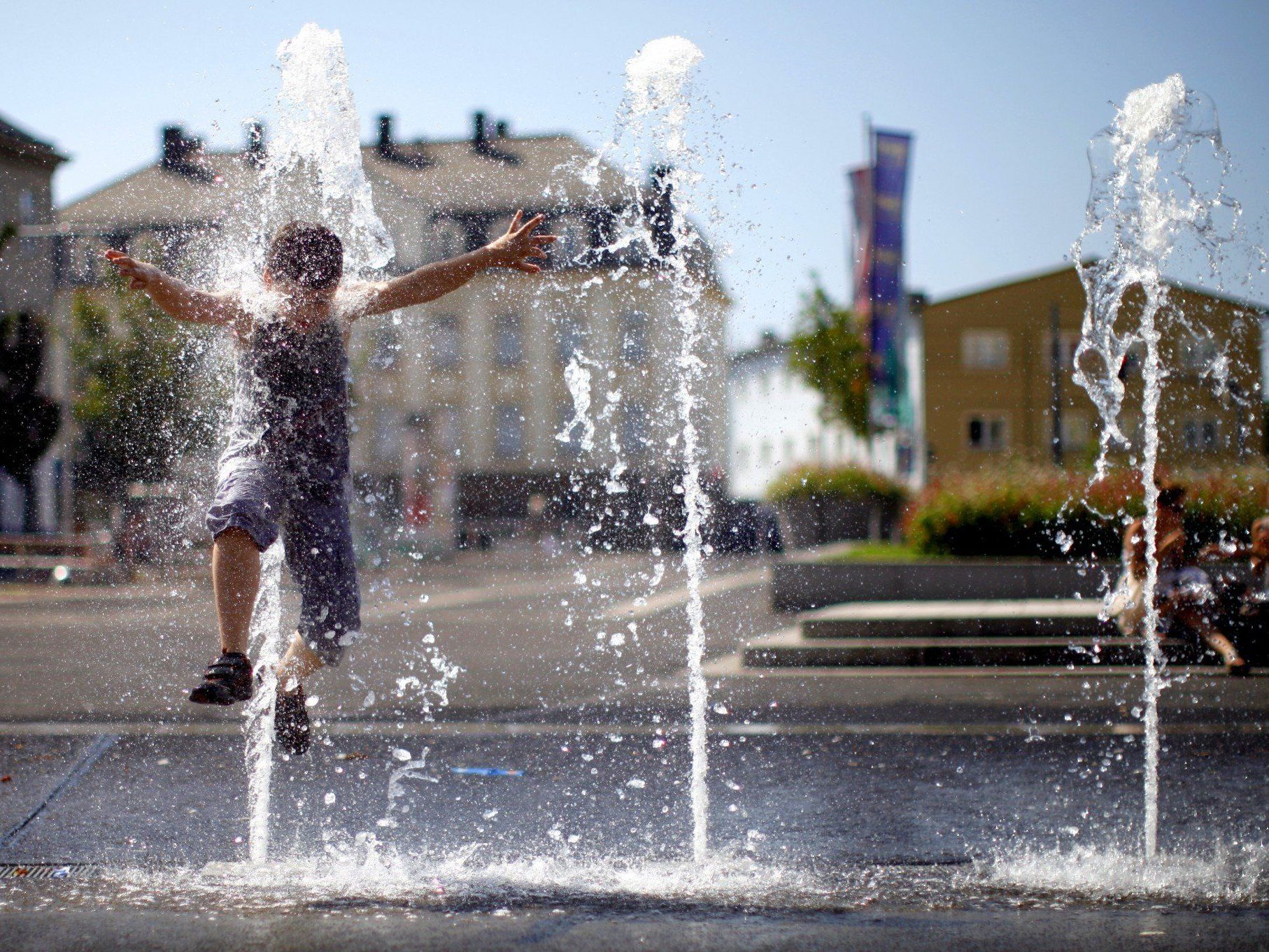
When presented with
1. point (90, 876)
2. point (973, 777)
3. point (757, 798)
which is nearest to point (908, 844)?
point (757, 798)

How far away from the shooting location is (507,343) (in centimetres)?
4591

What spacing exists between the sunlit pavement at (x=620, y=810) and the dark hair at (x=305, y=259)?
167 cm

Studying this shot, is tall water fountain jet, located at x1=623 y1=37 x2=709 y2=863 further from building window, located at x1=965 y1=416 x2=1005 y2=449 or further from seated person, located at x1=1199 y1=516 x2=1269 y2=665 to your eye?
building window, located at x1=965 y1=416 x2=1005 y2=449

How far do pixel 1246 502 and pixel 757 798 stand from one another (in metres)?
8.96

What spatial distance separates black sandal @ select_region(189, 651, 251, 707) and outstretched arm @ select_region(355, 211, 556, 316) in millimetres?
1088

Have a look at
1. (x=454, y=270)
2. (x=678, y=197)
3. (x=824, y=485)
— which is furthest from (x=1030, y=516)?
(x=454, y=270)

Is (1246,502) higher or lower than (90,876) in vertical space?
higher

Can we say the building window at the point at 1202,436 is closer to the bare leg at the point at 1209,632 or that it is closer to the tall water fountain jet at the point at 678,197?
the bare leg at the point at 1209,632

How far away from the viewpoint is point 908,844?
4109 mm

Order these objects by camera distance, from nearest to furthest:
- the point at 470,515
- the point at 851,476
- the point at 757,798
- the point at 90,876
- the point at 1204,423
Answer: the point at 90,876 → the point at 757,798 → the point at 1204,423 → the point at 851,476 → the point at 470,515

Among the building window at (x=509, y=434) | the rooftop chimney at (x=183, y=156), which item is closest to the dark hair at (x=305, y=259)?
the rooftop chimney at (x=183, y=156)

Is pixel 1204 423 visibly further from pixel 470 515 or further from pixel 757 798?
pixel 470 515

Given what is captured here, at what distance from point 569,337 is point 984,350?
49.1 feet

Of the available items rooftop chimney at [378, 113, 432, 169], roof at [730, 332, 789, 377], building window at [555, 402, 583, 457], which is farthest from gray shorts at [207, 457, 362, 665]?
building window at [555, 402, 583, 457]
